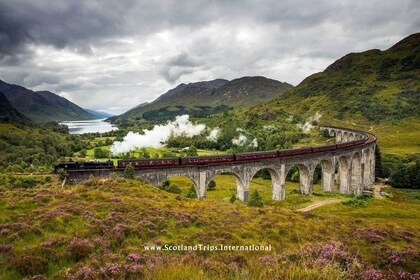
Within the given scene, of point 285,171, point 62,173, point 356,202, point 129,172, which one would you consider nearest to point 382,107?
point 356,202

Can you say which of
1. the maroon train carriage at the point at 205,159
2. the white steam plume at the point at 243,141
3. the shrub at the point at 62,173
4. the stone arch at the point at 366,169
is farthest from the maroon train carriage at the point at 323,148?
the white steam plume at the point at 243,141

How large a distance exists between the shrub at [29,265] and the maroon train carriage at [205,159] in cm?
2616

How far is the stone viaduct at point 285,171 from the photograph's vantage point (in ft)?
112

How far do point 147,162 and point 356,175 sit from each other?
165 feet

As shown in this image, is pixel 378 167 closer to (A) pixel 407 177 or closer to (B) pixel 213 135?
(A) pixel 407 177

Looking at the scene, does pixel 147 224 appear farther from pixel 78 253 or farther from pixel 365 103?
pixel 365 103

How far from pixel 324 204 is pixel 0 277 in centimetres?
4407

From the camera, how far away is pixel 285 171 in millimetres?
44500

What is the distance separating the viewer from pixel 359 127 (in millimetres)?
133250

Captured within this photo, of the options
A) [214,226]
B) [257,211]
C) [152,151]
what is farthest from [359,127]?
[214,226]

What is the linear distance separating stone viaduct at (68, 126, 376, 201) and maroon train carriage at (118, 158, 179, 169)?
554 millimetres

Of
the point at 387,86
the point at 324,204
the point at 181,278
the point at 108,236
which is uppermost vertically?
the point at 387,86

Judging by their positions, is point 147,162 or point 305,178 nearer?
point 147,162

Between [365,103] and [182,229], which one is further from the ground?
[365,103]
